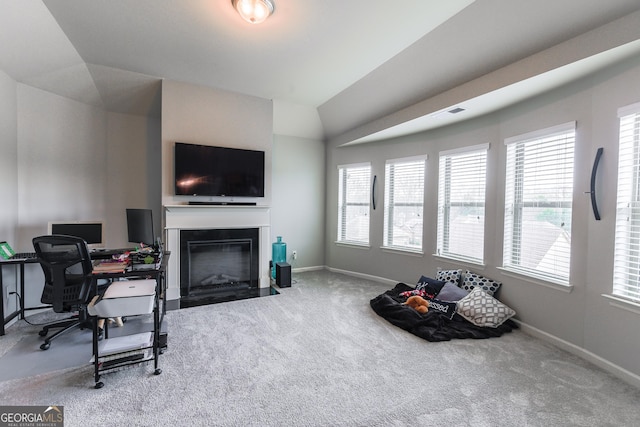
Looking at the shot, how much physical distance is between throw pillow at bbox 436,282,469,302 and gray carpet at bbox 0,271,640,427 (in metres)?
0.60

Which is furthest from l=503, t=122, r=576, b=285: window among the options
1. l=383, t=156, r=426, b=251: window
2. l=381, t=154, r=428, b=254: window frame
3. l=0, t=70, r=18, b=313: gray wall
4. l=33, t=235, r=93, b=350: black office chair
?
l=0, t=70, r=18, b=313: gray wall

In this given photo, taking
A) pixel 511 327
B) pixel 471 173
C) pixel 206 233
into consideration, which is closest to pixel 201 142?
pixel 206 233

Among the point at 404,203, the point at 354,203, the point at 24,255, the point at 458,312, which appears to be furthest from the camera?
the point at 354,203

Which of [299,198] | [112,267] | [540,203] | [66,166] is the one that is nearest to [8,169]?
[66,166]

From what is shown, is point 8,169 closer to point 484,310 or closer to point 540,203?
point 484,310

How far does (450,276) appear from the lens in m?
3.69

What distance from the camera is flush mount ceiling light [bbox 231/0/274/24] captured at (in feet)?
7.38

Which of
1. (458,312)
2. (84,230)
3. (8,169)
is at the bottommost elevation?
(458,312)

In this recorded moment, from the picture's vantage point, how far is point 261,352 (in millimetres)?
2465

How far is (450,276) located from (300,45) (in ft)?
11.1

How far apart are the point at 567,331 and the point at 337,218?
360 cm

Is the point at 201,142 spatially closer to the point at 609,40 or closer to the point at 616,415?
the point at 609,40

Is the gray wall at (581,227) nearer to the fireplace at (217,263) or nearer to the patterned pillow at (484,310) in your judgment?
the patterned pillow at (484,310)

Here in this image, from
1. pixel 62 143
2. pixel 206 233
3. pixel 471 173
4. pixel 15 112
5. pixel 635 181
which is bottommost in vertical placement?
pixel 206 233
